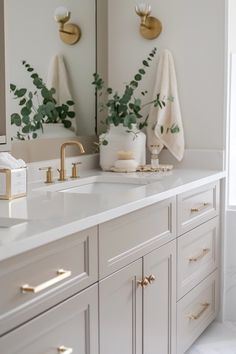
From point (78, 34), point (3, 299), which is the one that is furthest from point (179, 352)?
point (78, 34)

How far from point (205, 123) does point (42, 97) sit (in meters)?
0.92

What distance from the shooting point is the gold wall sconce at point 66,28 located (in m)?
2.99

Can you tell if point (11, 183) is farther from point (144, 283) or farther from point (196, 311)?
point (196, 311)

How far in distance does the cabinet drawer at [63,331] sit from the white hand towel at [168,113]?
1.50 m

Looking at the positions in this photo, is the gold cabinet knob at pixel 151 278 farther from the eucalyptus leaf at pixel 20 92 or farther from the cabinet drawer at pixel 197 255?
the eucalyptus leaf at pixel 20 92

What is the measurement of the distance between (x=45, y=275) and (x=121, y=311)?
1.83ft

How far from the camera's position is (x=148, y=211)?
228cm

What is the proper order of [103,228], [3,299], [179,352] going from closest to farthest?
1. [3,299]
2. [103,228]
3. [179,352]

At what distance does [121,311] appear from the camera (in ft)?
6.88

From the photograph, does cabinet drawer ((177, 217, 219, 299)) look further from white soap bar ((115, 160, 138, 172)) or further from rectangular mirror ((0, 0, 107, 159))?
rectangular mirror ((0, 0, 107, 159))

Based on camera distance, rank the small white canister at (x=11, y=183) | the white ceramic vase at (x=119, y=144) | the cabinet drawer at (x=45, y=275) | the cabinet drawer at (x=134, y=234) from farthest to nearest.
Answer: the white ceramic vase at (x=119, y=144) < the small white canister at (x=11, y=183) < the cabinet drawer at (x=134, y=234) < the cabinet drawer at (x=45, y=275)

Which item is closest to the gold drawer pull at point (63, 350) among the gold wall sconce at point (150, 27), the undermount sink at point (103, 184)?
the undermount sink at point (103, 184)

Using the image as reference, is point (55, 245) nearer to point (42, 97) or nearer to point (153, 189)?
point (153, 189)

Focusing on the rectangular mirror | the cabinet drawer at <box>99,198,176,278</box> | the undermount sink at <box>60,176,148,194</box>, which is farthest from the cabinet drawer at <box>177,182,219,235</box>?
the rectangular mirror
